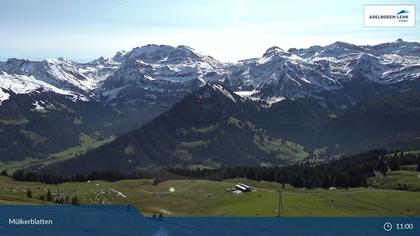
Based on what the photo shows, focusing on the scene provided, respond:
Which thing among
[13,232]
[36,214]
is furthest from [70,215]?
[13,232]

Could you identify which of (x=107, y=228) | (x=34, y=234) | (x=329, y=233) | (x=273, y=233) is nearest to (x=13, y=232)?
(x=34, y=234)

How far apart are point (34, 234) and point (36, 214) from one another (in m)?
30.3

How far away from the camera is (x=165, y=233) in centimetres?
10112

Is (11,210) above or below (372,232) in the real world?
above

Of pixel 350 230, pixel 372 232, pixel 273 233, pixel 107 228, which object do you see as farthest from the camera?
pixel 350 230

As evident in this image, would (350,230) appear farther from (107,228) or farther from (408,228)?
(107,228)

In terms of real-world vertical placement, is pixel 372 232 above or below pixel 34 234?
below

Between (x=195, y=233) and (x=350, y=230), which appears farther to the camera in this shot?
(x=350, y=230)

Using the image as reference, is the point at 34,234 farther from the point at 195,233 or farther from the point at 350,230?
the point at 350,230

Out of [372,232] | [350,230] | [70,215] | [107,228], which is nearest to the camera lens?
[107,228]

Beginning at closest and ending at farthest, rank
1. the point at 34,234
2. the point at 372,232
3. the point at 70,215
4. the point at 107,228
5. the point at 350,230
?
the point at 34,234
the point at 107,228
the point at 70,215
the point at 372,232
the point at 350,230

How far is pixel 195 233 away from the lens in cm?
10100

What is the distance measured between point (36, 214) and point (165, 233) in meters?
31.9

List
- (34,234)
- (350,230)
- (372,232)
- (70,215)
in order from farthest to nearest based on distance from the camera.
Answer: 1. (350,230)
2. (372,232)
3. (70,215)
4. (34,234)
